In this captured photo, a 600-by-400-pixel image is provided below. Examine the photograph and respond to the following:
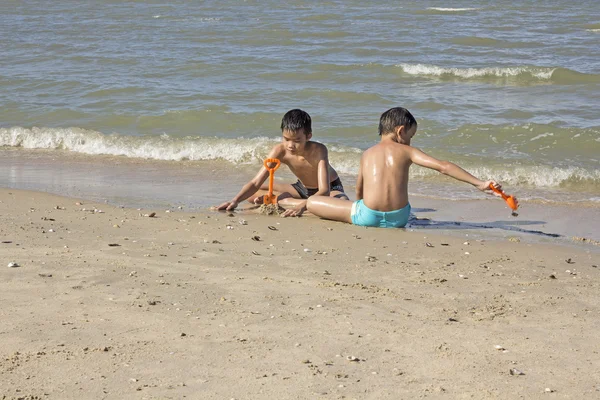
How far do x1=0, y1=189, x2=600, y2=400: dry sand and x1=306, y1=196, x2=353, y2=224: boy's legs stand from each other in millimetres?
553

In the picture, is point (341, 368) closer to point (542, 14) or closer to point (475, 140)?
point (475, 140)

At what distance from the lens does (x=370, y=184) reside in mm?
6250

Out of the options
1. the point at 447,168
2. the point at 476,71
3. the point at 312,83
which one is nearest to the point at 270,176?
the point at 447,168

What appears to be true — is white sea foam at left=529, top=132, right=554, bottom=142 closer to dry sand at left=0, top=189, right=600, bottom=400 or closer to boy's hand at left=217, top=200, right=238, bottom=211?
dry sand at left=0, top=189, right=600, bottom=400

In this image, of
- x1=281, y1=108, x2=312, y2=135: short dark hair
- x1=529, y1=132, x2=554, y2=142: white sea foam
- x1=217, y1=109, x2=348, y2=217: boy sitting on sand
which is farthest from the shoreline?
x1=529, y1=132, x2=554, y2=142: white sea foam

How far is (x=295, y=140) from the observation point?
6.72 metres

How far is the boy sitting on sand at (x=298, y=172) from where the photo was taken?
6641mm

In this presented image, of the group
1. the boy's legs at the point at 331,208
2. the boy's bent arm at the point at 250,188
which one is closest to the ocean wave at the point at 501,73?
the boy's bent arm at the point at 250,188

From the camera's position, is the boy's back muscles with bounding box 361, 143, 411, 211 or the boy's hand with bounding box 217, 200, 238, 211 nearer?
the boy's back muscles with bounding box 361, 143, 411, 211

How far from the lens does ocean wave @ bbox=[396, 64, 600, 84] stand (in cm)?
1260

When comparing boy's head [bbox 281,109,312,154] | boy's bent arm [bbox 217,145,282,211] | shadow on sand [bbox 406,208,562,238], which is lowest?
shadow on sand [bbox 406,208,562,238]

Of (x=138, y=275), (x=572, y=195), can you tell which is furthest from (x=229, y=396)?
(x=572, y=195)

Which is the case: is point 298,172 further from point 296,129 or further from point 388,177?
point 388,177

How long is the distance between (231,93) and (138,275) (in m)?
7.53
